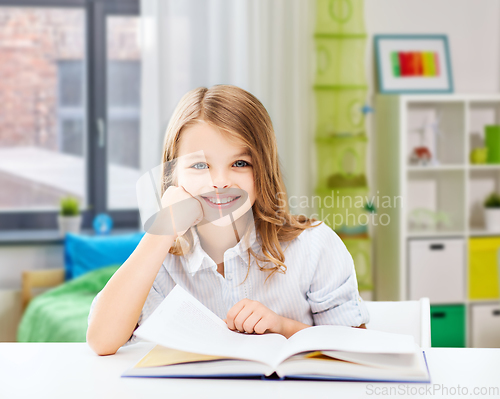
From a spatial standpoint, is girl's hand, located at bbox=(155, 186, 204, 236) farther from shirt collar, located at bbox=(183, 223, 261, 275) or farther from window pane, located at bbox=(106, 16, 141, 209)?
window pane, located at bbox=(106, 16, 141, 209)

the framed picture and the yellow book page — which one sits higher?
the framed picture

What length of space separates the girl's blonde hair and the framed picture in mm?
1825

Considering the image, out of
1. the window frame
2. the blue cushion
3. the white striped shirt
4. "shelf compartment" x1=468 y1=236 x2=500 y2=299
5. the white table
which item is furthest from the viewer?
the window frame

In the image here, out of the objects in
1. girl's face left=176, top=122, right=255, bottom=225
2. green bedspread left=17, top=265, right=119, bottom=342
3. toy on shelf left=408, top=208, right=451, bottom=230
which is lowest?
green bedspread left=17, top=265, right=119, bottom=342

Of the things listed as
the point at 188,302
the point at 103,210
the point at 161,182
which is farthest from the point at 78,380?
the point at 103,210

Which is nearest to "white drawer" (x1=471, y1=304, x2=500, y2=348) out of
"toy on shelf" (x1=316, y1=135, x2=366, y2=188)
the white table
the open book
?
Result: "toy on shelf" (x1=316, y1=135, x2=366, y2=188)

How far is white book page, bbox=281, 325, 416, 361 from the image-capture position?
1.87ft

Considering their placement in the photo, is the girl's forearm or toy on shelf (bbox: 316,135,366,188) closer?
the girl's forearm

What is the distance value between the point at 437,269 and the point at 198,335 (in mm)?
1973

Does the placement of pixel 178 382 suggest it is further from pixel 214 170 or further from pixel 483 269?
pixel 483 269

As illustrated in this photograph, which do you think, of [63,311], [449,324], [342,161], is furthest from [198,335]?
[449,324]

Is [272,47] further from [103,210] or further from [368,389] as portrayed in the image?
[368,389]

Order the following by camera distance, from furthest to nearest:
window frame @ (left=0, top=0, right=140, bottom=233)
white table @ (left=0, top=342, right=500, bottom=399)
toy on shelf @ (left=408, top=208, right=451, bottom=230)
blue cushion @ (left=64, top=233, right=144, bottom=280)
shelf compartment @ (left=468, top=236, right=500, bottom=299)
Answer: window frame @ (left=0, top=0, right=140, bottom=233) < toy on shelf @ (left=408, top=208, right=451, bottom=230) < shelf compartment @ (left=468, top=236, right=500, bottom=299) < blue cushion @ (left=64, top=233, right=144, bottom=280) < white table @ (left=0, top=342, right=500, bottom=399)

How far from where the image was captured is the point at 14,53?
8.65 feet
